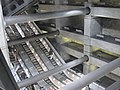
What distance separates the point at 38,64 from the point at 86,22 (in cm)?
169

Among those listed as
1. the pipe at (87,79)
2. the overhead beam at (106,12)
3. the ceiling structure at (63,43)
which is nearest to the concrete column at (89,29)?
the ceiling structure at (63,43)

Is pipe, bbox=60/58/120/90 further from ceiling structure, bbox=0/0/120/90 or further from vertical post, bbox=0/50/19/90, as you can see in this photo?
ceiling structure, bbox=0/0/120/90

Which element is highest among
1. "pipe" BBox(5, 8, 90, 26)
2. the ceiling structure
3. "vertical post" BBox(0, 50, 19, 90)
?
"vertical post" BBox(0, 50, 19, 90)

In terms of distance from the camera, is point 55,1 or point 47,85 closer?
point 47,85

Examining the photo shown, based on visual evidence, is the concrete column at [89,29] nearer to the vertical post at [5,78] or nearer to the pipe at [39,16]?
the pipe at [39,16]

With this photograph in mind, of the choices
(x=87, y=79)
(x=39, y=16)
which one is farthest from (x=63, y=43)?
(x=87, y=79)

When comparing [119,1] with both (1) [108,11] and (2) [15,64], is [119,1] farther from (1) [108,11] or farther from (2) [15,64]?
(2) [15,64]

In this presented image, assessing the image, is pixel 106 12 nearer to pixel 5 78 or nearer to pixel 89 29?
pixel 89 29

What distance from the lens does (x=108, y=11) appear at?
11.3 feet

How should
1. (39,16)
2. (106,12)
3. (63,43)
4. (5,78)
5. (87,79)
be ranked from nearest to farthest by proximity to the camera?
(5,78) < (87,79) < (39,16) < (106,12) < (63,43)

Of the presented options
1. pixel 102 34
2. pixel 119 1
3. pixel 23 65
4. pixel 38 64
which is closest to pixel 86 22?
pixel 102 34

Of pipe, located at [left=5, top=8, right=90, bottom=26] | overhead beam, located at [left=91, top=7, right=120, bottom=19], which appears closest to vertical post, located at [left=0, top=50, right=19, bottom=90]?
pipe, located at [left=5, top=8, right=90, bottom=26]

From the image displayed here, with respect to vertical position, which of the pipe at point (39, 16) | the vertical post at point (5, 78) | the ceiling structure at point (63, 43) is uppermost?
the vertical post at point (5, 78)

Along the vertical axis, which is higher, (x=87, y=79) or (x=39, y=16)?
(x=39, y=16)
